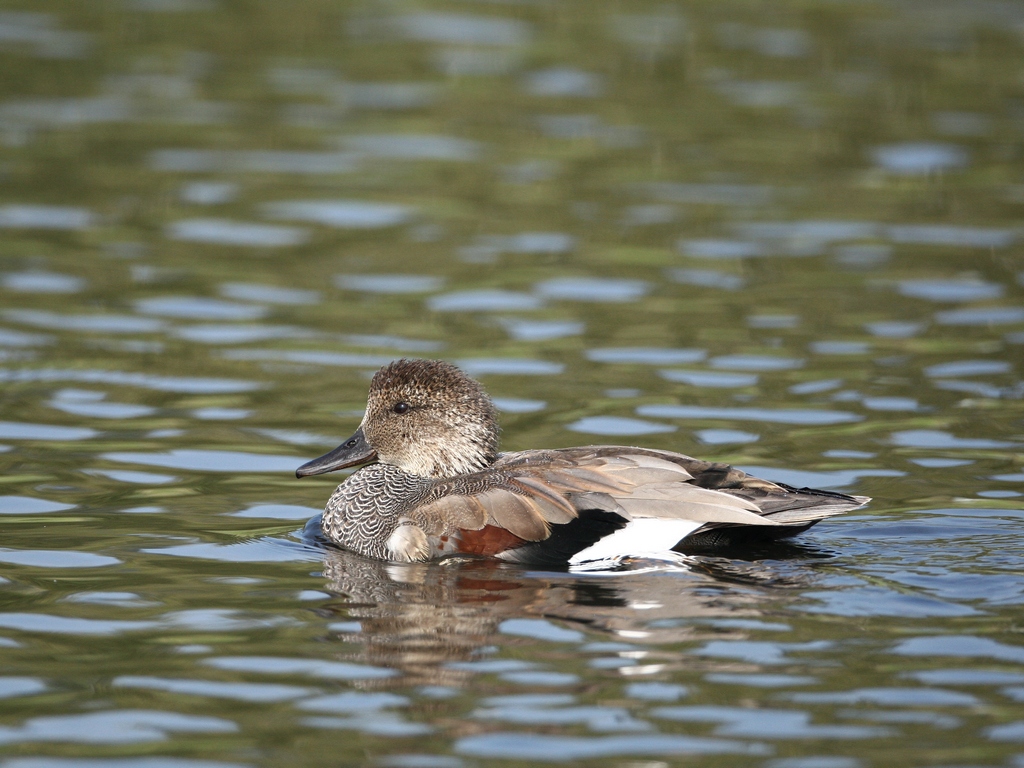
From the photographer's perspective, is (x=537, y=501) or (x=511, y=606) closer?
(x=511, y=606)

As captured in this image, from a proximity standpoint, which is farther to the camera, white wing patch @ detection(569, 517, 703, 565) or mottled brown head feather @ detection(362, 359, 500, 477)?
mottled brown head feather @ detection(362, 359, 500, 477)

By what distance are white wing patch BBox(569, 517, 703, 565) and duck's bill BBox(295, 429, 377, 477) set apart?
5.31ft

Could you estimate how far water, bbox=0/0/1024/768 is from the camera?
5754 millimetres

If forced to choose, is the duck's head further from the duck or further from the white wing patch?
the white wing patch

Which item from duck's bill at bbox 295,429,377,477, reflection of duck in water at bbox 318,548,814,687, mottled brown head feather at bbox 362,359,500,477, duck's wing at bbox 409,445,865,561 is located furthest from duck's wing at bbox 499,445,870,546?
duck's bill at bbox 295,429,377,477

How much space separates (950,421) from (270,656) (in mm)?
5065

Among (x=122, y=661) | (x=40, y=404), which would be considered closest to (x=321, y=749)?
(x=122, y=661)

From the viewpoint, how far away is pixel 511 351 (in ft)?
37.3

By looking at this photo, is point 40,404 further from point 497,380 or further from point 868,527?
point 868,527

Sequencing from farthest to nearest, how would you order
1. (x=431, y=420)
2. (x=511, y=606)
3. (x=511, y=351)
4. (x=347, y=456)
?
1. (x=511, y=351)
2. (x=347, y=456)
3. (x=431, y=420)
4. (x=511, y=606)

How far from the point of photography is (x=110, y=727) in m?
5.58

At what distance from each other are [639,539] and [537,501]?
0.49 meters

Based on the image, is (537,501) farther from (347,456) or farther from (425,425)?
(347,456)

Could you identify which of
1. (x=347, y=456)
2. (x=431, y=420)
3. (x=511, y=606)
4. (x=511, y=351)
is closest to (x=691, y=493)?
(x=511, y=606)
